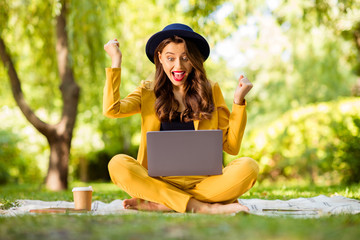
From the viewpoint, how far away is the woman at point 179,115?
2.99 metres

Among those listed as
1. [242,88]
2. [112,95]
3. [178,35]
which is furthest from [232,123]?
[112,95]

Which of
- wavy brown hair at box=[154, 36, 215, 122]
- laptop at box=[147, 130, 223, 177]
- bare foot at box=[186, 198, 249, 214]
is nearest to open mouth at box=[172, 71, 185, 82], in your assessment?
wavy brown hair at box=[154, 36, 215, 122]

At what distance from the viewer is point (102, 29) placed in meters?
6.68

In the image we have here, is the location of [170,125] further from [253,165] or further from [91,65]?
[91,65]

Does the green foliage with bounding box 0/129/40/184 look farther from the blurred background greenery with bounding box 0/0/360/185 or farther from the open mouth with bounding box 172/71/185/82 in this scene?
the open mouth with bounding box 172/71/185/82

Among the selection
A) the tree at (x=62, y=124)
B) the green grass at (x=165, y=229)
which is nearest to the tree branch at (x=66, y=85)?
the tree at (x=62, y=124)

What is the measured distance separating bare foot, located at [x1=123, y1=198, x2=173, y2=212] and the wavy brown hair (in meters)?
0.62

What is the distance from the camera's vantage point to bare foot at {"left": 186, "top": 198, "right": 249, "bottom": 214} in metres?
2.81

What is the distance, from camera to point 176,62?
126 inches

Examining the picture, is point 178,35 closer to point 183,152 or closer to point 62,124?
point 183,152

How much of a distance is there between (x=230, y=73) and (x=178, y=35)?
1090 cm

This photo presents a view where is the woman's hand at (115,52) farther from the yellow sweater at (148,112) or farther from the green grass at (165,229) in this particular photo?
the green grass at (165,229)

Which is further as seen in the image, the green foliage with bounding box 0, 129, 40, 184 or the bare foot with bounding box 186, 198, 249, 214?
the green foliage with bounding box 0, 129, 40, 184

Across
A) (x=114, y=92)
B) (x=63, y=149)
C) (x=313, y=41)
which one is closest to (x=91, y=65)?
(x=63, y=149)
